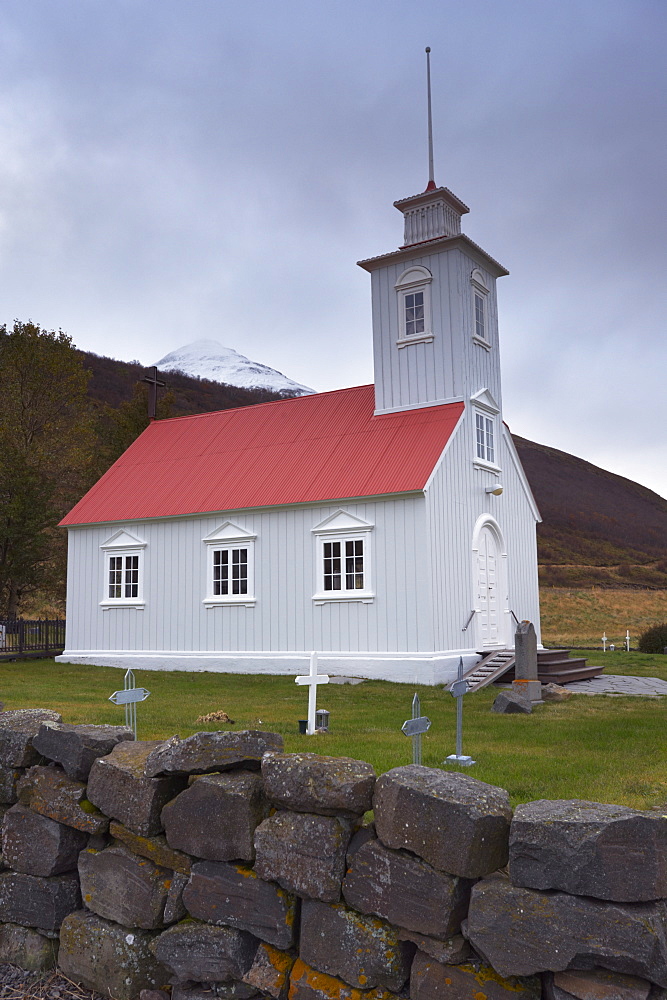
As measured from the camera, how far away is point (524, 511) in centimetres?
2280

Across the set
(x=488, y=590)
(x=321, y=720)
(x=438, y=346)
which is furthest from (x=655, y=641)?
(x=321, y=720)

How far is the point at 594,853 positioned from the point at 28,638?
23.7 m

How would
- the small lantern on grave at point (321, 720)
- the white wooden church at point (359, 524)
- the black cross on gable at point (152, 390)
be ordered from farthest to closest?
the black cross on gable at point (152, 390), the white wooden church at point (359, 524), the small lantern on grave at point (321, 720)

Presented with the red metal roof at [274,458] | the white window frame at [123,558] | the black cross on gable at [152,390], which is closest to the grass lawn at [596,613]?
the red metal roof at [274,458]

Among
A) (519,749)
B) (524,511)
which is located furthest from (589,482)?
(519,749)

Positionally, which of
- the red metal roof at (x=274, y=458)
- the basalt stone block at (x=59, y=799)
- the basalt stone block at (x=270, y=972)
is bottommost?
the basalt stone block at (x=270, y=972)

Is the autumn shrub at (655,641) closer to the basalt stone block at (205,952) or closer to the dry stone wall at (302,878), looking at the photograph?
the dry stone wall at (302,878)

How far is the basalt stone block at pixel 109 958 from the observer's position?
529 centimetres

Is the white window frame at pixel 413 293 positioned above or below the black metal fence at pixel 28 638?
above

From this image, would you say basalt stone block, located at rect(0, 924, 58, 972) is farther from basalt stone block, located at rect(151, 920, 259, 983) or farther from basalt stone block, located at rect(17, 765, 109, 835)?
basalt stone block, located at rect(151, 920, 259, 983)

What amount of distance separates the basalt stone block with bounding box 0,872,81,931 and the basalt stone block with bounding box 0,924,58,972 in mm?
74

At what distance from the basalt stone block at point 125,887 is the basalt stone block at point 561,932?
84.6 inches

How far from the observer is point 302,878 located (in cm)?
462

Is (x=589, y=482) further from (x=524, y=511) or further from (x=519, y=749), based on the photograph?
(x=519, y=749)
